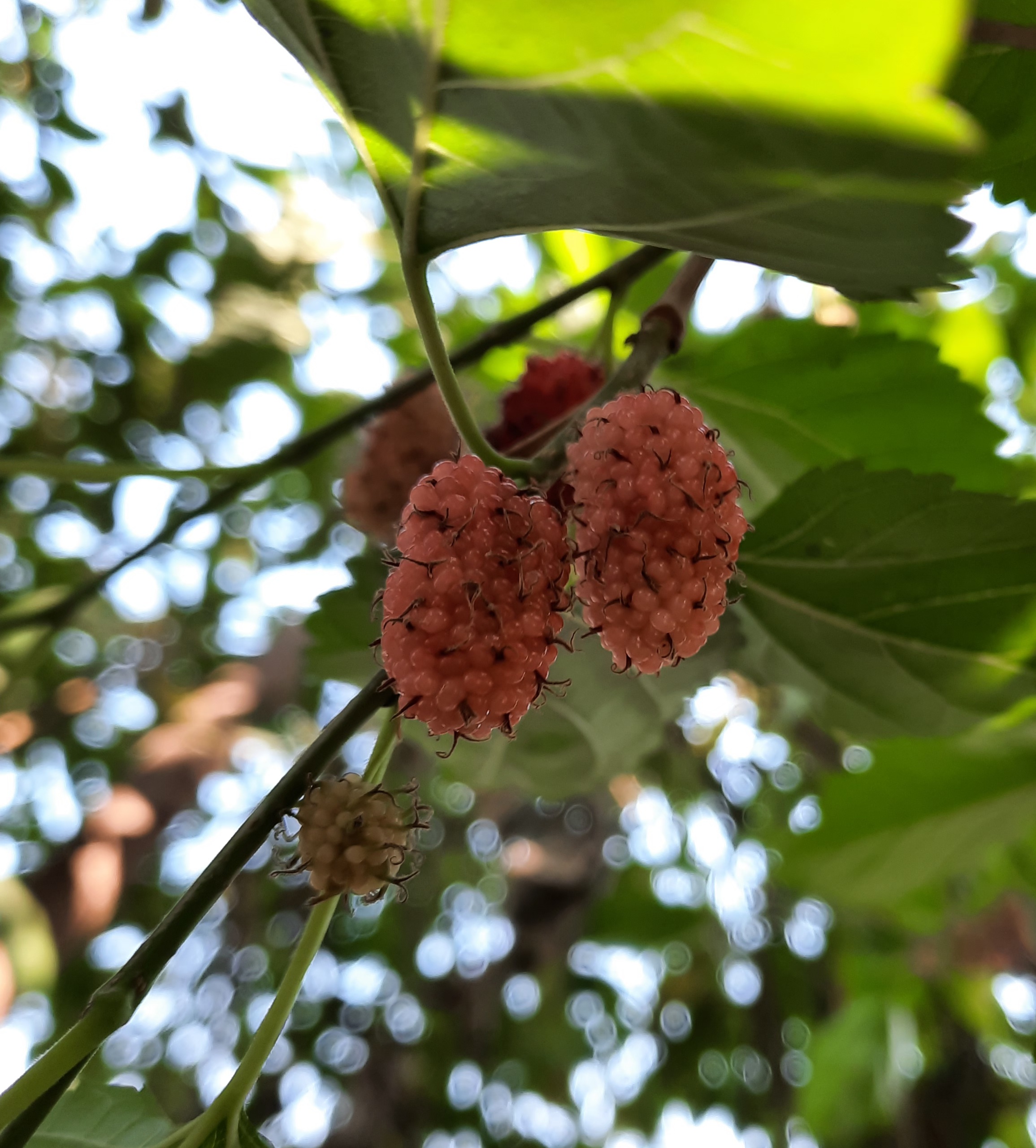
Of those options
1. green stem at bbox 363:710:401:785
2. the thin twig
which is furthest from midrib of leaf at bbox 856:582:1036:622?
green stem at bbox 363:710:401:785

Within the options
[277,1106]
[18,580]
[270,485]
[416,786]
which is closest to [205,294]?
[270,485]

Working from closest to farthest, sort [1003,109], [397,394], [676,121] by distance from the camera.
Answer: [676,121] → [1003,109] → [397,394]

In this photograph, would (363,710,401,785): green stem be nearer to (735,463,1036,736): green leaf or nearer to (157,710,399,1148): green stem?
(157,710,399,1148): green stem

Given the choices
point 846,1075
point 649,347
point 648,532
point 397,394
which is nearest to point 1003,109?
point 649,347

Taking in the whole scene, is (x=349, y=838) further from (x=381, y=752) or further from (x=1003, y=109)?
(x=1003, y=109)

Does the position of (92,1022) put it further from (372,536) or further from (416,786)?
(372,536)

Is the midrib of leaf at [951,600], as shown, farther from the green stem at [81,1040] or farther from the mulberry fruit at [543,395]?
the green stem at [81,1040]
